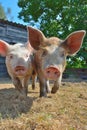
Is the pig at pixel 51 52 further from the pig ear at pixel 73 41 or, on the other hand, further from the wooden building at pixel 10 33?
the wooden building at pixel 10 33

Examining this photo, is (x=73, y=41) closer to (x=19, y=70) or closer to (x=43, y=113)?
(x=19, y=70)

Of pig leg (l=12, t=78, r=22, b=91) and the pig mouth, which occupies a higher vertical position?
the pig mouth

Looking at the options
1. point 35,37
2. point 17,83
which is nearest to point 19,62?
point 35,37

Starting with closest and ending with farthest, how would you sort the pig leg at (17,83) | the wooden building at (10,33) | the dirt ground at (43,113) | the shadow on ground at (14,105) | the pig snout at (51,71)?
the dirt ground at (43,113), the shadow on ground at (14,105), the pig snout at (51,71), the pig leg at (17,83), the wooden building at (10,33)

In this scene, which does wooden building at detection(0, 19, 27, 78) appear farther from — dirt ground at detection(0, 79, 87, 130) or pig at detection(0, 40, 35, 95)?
dirt ground at detection(0, 79, 87, 130)

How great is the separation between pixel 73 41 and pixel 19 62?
45.3 inches

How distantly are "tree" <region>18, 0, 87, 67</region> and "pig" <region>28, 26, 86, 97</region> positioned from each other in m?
12.4

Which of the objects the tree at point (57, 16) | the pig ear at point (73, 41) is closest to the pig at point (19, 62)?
the pig ear at point (73, 41)

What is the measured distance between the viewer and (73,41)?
673cm

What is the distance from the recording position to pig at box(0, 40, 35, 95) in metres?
6.38

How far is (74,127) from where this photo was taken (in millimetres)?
4664

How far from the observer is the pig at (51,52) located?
5.69 meters

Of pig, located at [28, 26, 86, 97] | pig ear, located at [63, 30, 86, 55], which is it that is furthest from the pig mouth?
pig ear, located at [63, 30, 86, 55]

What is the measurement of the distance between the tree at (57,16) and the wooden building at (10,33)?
328cm
